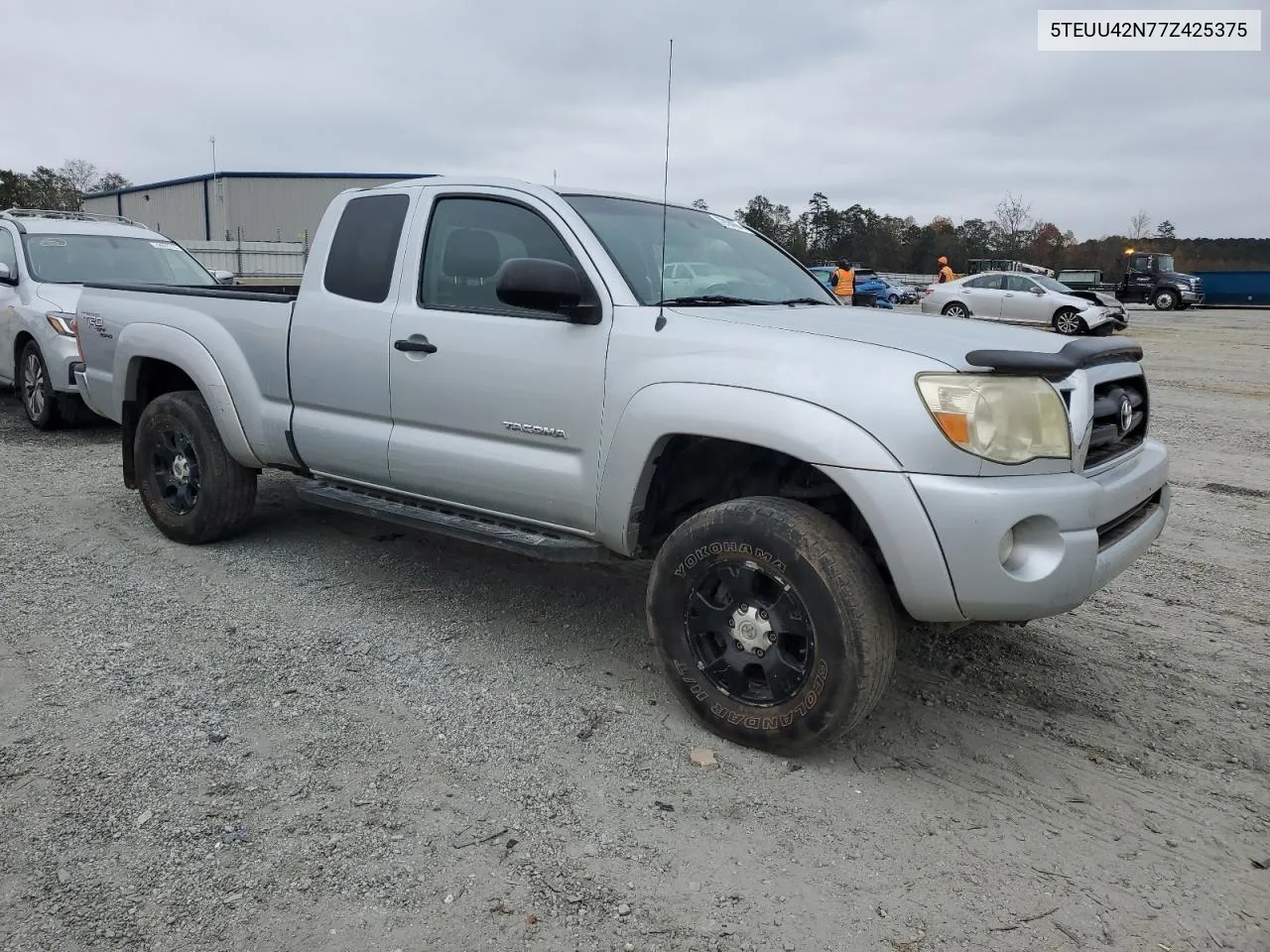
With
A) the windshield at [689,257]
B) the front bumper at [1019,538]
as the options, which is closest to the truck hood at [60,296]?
the windshield at [689,257]

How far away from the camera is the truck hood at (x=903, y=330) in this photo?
3135 mm

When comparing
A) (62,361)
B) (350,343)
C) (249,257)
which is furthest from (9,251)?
(249,257)

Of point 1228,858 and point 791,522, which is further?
point 791,522

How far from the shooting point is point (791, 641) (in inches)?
127

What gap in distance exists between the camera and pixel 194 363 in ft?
16.6

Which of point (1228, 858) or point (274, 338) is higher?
point (274, 338)

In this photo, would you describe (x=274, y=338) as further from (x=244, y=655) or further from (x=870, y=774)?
(x=870, y=774)

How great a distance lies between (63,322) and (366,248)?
5.08 m

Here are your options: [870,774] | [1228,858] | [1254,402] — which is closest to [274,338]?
[870,774]

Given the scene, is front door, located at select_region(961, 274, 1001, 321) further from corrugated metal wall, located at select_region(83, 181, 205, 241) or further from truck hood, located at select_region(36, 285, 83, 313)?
corrugated metal wall, located at select_region(83, 181, 205, 241)

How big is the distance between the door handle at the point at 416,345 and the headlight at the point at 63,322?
5.41m

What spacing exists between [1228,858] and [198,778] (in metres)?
3.03

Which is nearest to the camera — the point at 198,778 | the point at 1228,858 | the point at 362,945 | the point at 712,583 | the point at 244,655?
the point at 362,945

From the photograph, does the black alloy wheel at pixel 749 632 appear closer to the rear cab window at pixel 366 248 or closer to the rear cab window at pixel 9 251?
the rear cab window at pixel 366 248
